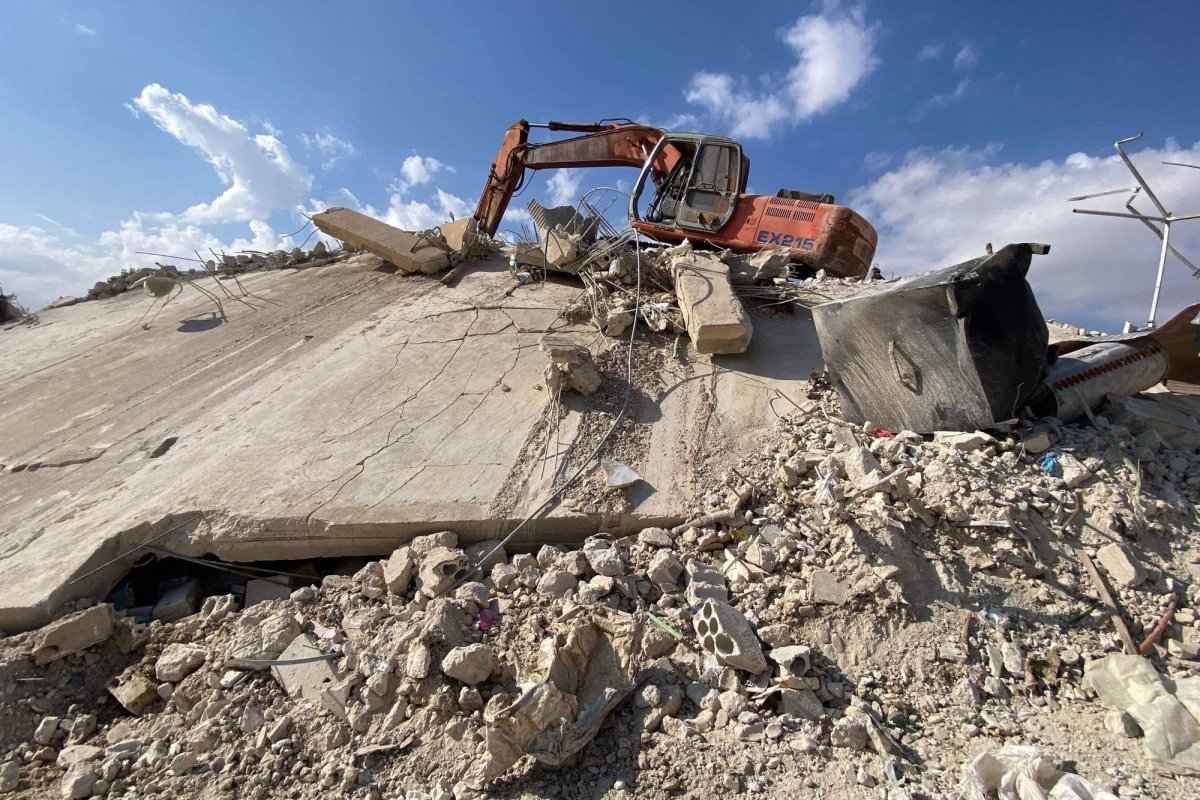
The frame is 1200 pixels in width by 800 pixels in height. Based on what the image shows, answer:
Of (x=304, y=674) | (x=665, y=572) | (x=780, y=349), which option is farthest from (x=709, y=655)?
(x=780, y=349)

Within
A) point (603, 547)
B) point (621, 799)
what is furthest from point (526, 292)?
point (621, 799)

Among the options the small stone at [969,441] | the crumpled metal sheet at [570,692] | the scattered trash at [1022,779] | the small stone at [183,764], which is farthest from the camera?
the small stone at [969,441]

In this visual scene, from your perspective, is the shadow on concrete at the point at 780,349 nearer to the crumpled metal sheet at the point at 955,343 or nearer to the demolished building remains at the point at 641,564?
the demolished building remains at the point at 641,564

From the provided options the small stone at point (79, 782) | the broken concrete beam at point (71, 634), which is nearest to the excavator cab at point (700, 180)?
the broken concrete beam at point (71, 634)

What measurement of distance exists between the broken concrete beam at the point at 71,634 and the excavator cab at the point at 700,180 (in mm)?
6270

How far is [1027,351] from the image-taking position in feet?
11.5

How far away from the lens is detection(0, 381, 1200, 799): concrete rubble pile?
2.30 meters

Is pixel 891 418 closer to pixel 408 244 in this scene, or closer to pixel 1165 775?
pixel 1165 775

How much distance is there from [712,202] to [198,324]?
6.29 m

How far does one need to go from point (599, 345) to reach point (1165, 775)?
4.11 m

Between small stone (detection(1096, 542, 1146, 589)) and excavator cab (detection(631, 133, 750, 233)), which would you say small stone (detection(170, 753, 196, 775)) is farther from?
excavator cab (detection(631, 133, 750, 233))

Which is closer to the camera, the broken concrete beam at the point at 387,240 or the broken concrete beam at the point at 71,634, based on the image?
the broken concrete beam at the point at 71,634

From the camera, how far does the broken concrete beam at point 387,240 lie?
7551 mm

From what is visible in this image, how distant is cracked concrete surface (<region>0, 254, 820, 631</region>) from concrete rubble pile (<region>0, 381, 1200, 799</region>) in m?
0.38
